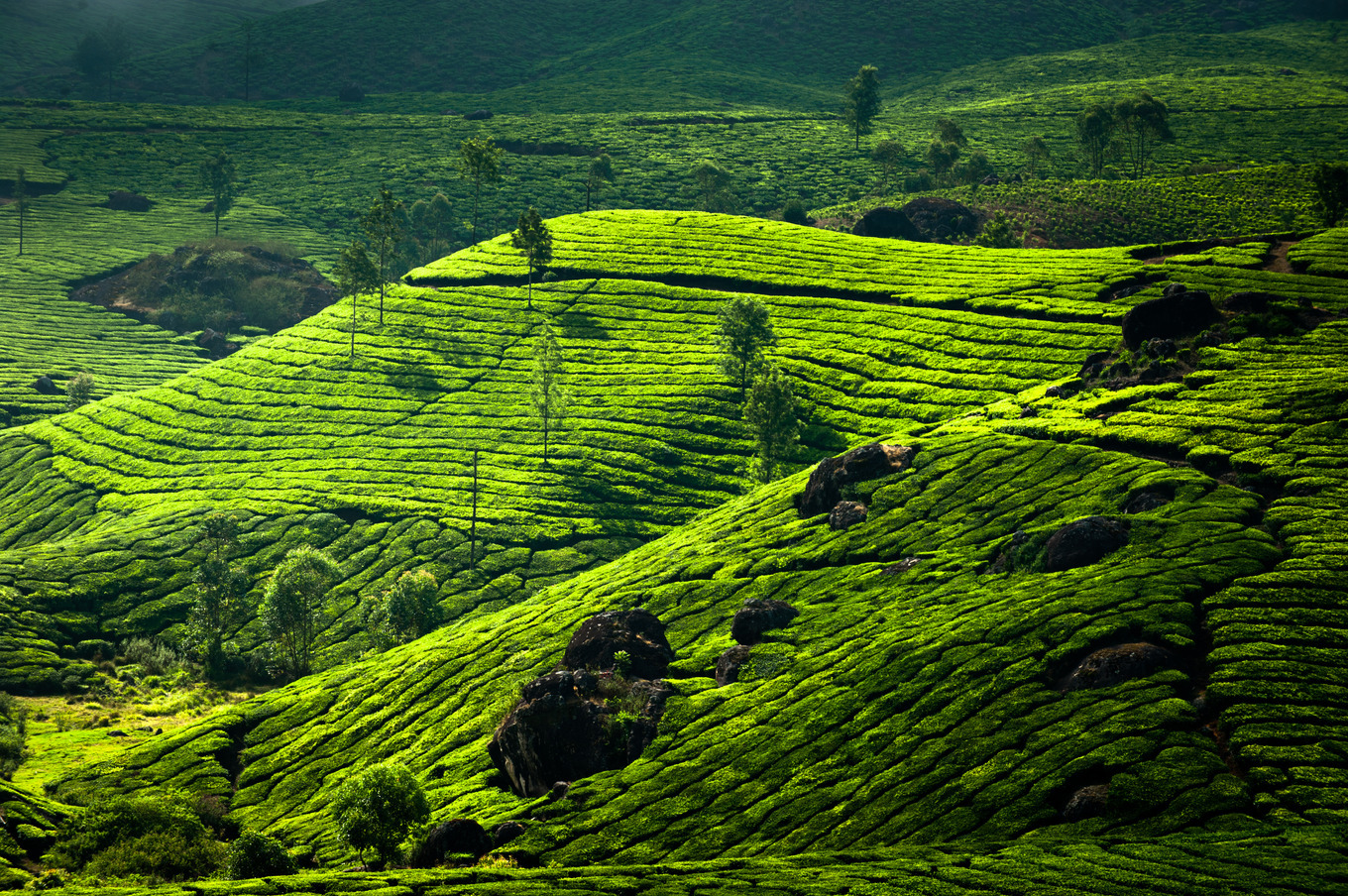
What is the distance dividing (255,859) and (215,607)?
54.9 meters

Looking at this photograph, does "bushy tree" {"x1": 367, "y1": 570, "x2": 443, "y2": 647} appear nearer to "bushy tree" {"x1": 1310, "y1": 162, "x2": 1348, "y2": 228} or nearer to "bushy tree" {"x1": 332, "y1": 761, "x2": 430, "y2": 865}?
"bushy tree" {"x1": 332, "y1": 761, "x2": 430, "y2": 865}

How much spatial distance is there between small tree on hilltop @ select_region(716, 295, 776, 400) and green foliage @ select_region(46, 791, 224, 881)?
8836 cm

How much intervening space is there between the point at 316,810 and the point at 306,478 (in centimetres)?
6582

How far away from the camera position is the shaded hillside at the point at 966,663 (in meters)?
51.0

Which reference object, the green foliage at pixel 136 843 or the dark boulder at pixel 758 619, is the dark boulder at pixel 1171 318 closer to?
the dark boulder at pixel 758 619

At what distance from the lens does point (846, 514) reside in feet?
287

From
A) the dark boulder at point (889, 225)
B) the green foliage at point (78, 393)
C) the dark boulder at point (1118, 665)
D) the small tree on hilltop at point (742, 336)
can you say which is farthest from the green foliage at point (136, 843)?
the dark boulder at point (889, 225)

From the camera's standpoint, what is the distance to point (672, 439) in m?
130

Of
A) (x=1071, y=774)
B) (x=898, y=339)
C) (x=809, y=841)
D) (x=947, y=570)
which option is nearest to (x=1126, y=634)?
(x=1071, y=774)

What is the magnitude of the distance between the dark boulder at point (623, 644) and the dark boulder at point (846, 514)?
810 inches

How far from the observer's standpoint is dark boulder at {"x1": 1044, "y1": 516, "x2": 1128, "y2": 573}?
68.4 meters

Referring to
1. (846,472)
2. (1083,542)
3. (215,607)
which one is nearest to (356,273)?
(215,607)

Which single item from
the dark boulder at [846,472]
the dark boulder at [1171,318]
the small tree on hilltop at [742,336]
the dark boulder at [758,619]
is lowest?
the dark boulder at [758,619]

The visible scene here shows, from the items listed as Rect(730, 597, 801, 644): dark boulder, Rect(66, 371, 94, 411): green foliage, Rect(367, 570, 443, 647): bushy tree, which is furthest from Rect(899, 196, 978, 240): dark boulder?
Rect(66, 371, 94, 411): green foliage
